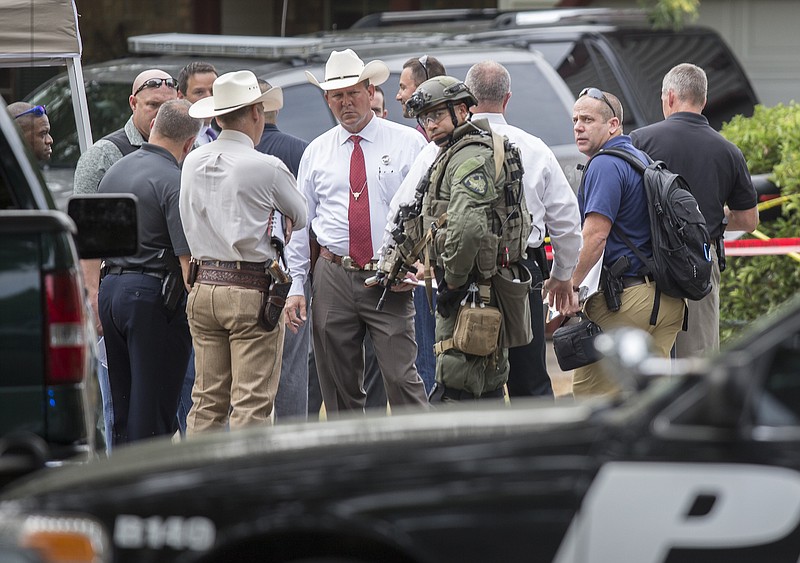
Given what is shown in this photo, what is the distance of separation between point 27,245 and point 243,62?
5.45 meters

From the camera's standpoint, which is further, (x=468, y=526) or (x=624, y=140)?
(x=624, y=140)

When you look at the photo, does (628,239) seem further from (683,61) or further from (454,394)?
(683,61)

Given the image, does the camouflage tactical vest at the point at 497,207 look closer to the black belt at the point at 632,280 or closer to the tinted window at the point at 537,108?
the black belt at the point at 632,280

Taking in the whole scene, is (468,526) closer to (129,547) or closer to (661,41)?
(129,547)

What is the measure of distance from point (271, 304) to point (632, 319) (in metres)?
1.77

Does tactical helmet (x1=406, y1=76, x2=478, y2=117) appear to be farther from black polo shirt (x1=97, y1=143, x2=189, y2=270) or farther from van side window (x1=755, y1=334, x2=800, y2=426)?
van side window (x1=755, y1=334, x2=800, y2=426)

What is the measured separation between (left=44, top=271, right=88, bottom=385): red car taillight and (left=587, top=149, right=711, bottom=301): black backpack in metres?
3.05

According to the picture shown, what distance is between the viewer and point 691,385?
10.2 feet

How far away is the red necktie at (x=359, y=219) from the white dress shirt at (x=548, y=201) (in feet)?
1.06

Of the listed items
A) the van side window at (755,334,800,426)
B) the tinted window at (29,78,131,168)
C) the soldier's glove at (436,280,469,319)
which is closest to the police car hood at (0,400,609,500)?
the van side window at (755,334,800,426)

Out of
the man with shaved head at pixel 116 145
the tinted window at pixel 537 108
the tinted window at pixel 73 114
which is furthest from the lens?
the tinted window at pixel 537 108

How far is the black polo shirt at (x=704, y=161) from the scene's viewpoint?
706 centimetres

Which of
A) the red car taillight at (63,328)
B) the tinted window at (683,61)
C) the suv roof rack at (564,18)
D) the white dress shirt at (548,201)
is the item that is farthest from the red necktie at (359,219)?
the suv roof rack at (564,18)

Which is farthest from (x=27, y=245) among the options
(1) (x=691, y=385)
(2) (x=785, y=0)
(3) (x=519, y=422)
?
(2) (x=785, y=0)
